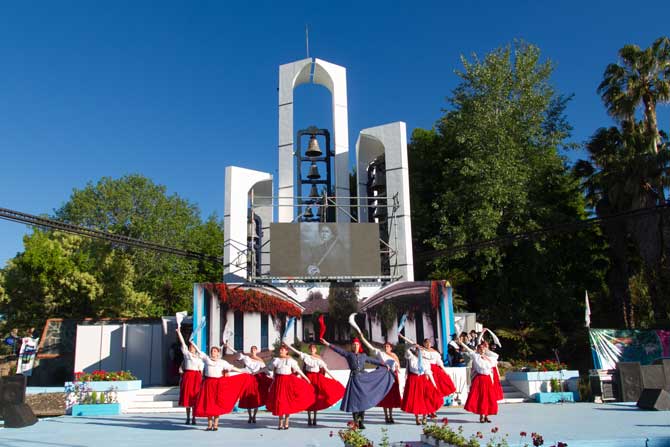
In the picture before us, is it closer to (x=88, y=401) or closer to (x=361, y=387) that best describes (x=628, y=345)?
(x=361, y=387)

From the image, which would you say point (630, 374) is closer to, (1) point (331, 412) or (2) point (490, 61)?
(1) point (331, 412)

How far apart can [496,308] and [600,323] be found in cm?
420

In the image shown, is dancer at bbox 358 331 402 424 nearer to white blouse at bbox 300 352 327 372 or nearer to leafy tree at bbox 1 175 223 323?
white blouse at bbox 300 352 327 372

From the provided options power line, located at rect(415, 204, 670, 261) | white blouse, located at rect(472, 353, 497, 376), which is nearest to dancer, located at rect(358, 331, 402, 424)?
white blouse, located at rect(472, 353, 497, 376)

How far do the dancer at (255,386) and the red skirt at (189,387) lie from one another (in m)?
0.89

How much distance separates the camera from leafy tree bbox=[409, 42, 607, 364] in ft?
83.8

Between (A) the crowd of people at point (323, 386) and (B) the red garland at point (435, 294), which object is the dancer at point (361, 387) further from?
(B) the red garland at point (435, 294)

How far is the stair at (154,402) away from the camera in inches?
583

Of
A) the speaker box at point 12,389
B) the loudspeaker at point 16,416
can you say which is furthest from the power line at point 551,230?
the loudspeaker at point 16,416

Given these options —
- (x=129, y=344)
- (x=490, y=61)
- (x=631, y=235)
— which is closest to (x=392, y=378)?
(x=129, y=344)

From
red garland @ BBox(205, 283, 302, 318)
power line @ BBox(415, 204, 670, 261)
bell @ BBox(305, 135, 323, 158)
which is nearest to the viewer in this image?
red garland @ BBox(205, 283, 302, 318)

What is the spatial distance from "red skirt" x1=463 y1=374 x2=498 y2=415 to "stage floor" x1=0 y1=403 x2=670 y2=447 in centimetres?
27

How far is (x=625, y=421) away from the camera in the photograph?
10.7m

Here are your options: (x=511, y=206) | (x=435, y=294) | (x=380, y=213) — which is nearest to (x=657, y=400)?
(x=435, y=294)
